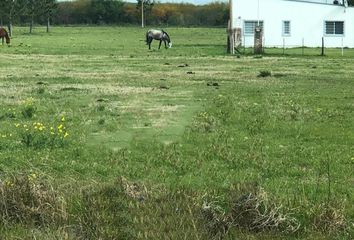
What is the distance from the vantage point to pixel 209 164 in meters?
8.55

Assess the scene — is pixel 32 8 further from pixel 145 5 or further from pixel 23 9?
pixel 145 5

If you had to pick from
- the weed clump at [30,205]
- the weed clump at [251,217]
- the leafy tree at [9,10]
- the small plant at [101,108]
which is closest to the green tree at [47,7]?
the leafy tree at [9,10]

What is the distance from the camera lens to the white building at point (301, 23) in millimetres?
53094

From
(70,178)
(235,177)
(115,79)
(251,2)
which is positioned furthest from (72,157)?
(251,2)

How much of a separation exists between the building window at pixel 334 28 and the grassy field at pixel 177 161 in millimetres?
35979

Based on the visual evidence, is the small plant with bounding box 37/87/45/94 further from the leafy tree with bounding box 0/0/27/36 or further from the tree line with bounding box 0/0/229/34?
the tree line with bounding box 0/0/229/34

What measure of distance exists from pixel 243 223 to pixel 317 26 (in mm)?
50125

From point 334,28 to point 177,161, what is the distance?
47808 millimetres

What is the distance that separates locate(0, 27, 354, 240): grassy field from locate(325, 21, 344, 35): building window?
36.0 meters

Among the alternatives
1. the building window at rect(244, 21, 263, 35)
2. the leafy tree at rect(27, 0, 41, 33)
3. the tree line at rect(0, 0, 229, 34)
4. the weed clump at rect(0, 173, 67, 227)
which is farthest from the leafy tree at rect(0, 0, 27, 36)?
the weed clump at rect(0, 173, 67, 227)

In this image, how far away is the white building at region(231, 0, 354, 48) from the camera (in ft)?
174

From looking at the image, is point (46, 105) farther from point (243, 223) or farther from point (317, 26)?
point (317, 26)

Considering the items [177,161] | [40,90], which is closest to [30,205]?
[177,161]

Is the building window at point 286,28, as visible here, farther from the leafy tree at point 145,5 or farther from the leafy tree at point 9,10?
the leafy tree at point 145,5
